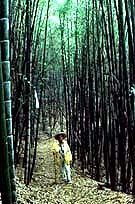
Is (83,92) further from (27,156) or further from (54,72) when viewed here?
(54,72)

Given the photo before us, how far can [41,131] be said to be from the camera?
1351 cm

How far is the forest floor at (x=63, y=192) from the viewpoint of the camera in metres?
4.48

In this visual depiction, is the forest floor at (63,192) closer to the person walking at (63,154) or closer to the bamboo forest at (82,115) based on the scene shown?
the bamboo forest at (82,115)

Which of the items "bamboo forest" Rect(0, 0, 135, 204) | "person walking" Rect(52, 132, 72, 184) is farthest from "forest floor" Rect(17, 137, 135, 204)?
"person walking" Rect(52, 132, 72, 184)

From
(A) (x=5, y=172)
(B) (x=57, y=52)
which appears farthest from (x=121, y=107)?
(B) (x=57, y=52)

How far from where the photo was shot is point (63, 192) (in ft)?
17.8

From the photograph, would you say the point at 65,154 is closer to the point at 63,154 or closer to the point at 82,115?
the point at 63,154

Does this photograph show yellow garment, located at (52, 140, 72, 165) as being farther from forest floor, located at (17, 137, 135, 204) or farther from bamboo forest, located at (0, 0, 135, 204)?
forest floor, located at (17, 137, 135, 204)

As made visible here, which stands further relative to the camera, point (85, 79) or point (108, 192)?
point (85, 79)

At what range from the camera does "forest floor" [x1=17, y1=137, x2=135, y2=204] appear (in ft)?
14.7

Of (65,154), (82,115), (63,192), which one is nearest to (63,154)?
(65,154)

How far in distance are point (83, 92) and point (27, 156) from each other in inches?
93.2

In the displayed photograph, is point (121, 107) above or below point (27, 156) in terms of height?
above

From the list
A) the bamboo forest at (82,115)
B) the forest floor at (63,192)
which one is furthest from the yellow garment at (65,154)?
the forest floor at (63,192)
